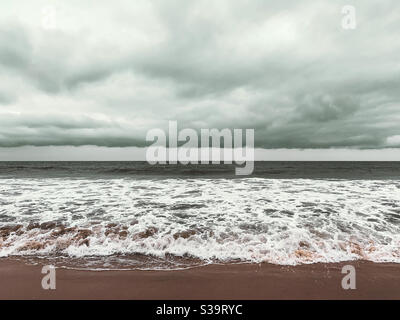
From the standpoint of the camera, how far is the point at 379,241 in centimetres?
665

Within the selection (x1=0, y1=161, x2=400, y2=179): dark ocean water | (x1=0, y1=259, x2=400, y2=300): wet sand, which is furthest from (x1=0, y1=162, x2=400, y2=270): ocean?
(x1=0, y1=161, x2=400, y2=179): dark ocean water

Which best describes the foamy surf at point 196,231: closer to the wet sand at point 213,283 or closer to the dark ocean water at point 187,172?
the wet sand at point 213,283

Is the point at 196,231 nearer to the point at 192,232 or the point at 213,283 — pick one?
the point at 192,232

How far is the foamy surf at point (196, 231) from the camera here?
578cm

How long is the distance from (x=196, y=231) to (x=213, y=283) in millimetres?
2939

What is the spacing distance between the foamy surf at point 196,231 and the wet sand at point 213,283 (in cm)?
45

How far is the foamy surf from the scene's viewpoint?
578cm

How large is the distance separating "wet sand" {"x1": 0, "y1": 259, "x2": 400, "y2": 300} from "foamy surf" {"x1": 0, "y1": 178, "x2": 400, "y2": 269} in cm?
45

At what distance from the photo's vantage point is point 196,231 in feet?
24.3

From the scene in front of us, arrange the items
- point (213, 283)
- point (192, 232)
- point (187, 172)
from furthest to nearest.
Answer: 1. point (187, 172)
2. point (192, 232)
3. point (213, 283)

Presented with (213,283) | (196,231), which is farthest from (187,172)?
(213,283)

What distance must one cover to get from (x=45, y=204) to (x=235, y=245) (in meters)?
10.1
